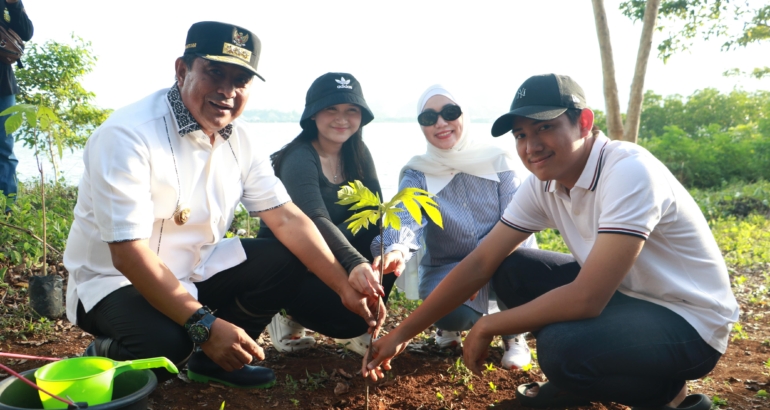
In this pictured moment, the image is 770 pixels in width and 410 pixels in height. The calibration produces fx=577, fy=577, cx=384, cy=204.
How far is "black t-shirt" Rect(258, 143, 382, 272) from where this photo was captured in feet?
9.43

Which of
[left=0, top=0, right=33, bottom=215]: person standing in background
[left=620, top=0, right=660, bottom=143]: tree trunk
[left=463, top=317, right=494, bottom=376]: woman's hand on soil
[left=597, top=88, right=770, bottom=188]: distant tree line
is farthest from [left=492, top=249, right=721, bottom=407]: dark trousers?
[left=597, top=88, right=770, bottom=188]: distant tree line

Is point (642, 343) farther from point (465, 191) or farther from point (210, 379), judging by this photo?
point (210, 379)

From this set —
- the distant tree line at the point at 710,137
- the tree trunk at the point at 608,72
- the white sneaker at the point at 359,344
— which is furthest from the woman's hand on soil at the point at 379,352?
the distant tree line at the point at 710,137

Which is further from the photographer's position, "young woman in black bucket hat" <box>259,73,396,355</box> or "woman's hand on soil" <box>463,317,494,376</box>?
"young woman in black bucket hat" <box>259,73,396,355</box>

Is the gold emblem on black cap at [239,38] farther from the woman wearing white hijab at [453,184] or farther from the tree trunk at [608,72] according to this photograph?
the tree trunk at [608,72]

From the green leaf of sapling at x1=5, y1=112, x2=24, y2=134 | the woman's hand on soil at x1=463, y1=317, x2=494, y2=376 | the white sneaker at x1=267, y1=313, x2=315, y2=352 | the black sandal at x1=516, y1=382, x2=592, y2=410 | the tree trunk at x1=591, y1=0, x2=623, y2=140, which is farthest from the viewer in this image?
the tree trunk at x1=591, y1=0, x2=623, y2=140

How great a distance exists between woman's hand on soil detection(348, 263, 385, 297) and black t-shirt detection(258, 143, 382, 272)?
0.19m

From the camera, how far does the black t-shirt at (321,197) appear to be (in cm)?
287

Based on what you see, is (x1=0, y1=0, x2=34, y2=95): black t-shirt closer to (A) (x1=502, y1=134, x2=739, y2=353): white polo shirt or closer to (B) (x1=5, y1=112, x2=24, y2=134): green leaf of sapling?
(B) (x1=5, y1=112, x2=24, y2=134): green leaf of sapling

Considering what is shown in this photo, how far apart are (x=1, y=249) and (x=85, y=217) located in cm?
225

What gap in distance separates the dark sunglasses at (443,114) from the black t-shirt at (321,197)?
A: 40cm

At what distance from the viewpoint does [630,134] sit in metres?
7.96

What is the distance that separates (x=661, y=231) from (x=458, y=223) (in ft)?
4.28

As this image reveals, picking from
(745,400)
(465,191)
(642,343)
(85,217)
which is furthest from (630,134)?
(85,217)
